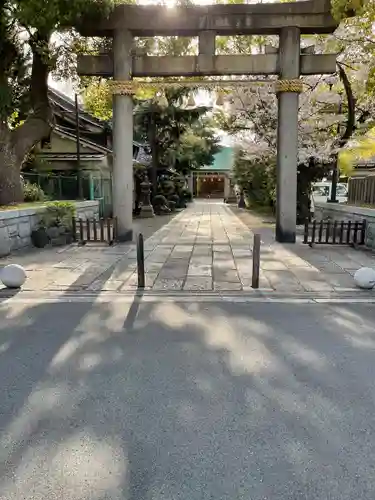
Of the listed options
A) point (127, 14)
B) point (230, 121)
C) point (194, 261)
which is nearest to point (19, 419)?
point (194, 261)

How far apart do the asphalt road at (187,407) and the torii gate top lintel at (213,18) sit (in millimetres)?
8773

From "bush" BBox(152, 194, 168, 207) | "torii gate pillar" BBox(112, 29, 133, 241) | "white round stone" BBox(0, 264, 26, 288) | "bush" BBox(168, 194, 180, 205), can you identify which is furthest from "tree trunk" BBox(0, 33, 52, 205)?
"bush" BBox(168, 194, 180, 205)

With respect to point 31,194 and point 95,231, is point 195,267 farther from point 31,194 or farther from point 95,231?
point 31,194

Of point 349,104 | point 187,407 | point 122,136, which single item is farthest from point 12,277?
point 349,104

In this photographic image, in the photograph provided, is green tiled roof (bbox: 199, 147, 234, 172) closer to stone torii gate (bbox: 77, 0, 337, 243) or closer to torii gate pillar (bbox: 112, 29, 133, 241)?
stone torii gate (bbox: 77, 0, 337, 243)

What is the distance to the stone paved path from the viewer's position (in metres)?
7.29

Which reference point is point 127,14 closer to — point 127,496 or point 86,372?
point 86,372

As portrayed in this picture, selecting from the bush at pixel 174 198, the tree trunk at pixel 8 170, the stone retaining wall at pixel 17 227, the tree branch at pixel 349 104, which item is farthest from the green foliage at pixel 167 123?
the stone retaining wall at pixel 17 227

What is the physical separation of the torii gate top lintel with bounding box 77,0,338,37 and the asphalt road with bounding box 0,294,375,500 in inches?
345

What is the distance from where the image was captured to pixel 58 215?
12047mm

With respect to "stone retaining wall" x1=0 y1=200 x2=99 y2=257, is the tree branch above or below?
above

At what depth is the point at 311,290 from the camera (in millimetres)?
7031

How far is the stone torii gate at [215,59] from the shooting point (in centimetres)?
1132

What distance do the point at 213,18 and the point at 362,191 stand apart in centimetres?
640
